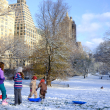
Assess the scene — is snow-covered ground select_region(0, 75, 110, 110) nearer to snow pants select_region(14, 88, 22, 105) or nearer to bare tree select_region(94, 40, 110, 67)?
snow pants select_region(14, 88, 22, 105)

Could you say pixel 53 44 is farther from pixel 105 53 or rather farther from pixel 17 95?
pixel 105 53

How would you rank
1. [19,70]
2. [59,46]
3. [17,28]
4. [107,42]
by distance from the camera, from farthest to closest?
[17,28], [107,42], [59,46], [19,70]

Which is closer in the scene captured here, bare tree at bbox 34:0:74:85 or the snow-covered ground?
the snow-covered ground

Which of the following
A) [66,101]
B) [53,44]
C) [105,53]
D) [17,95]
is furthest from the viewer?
[105,53]

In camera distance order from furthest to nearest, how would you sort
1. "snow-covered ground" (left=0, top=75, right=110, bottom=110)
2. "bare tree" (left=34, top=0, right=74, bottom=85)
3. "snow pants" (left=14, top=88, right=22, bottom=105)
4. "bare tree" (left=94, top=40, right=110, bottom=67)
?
"bare tree" (left=94, top=40, right=110, bottom=67)
"bare tree" (left=34, top=0, right=74, bottom=85)
"snow pants" (left=14, top=88, right=22, bottom=105)
"snow-covered ground" (left=0, top=75, right=110, bottom=110)

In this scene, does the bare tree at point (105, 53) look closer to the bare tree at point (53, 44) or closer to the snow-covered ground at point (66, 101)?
the bare tree at point (53, 44)

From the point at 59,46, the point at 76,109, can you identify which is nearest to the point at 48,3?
the point at 59,46

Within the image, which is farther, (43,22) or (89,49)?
(89,49)

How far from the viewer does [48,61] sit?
2567cm

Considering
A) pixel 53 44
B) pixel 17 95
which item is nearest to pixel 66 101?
pixel 17 95

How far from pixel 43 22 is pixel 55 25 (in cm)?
207

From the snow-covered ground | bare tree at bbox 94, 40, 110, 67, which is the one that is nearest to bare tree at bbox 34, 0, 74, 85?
the snow-covered ground

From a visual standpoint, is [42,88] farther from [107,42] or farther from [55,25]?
[107,42]

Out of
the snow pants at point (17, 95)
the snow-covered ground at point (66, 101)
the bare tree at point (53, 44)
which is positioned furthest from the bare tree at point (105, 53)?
the snow pants at point (17, 95)
